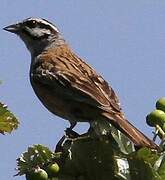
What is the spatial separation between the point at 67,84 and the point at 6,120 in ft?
11.2

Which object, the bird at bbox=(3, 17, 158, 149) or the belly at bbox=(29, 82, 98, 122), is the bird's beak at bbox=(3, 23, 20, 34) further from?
the belly at bbox=(29, 82, 98, 122)

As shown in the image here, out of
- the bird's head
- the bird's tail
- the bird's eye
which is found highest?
the bird's eye

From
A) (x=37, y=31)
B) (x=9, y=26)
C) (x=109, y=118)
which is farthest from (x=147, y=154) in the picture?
(x=37, y=31)

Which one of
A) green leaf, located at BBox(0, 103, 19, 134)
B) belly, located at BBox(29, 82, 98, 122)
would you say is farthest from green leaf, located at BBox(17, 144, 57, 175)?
belly, located at BBox(29, 82, 98, 122)

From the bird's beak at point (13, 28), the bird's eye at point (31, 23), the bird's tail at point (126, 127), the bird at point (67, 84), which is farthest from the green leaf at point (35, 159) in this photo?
the bird's eye at point (31, 23)

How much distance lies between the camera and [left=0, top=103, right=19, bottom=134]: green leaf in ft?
12.2

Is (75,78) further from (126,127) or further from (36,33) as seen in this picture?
(36,33)

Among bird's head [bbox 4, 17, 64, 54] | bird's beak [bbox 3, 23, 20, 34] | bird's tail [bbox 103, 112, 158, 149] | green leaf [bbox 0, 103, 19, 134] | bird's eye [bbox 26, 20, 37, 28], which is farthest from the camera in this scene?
bird's eye [bbox 26, 20, 37, 28]

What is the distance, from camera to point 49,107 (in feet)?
23.8

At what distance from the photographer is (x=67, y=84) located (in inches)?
283

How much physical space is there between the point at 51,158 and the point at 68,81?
3551 millimetres

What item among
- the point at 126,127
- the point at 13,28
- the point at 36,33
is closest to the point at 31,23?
the point at 36,33

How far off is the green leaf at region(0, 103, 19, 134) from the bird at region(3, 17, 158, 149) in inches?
→ 59.9

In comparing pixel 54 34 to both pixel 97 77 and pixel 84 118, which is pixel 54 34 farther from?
pixel 84 118
